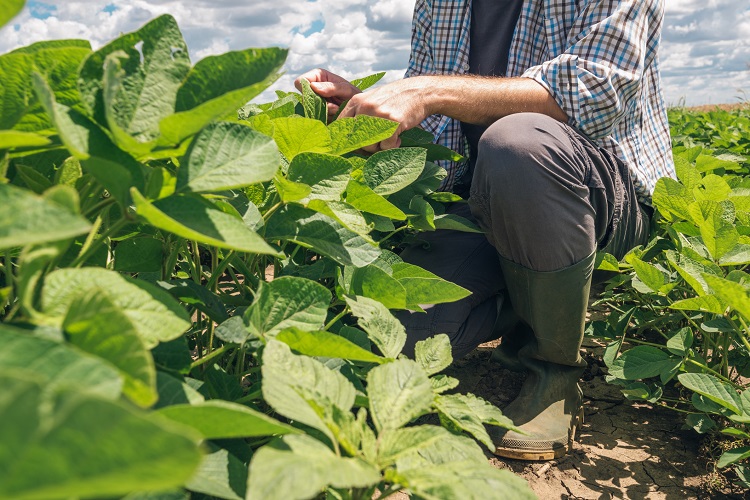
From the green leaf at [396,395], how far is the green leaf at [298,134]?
0.46m

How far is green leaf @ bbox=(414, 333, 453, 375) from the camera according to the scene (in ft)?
3.34

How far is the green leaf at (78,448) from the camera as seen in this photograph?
338 mm

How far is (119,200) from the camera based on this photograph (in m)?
0.70

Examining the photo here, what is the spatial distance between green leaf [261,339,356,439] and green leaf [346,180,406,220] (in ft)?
1.38

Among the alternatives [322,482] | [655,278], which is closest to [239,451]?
[322,482]

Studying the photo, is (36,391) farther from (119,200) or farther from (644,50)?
(644,50)

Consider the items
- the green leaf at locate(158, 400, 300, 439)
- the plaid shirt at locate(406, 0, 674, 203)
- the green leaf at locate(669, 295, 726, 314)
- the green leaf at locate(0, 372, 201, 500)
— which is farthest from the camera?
the plaid shirt at locate(406, 0, 674, 203)

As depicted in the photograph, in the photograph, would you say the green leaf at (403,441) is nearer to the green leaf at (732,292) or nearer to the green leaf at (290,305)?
the green leaf at (290,305)

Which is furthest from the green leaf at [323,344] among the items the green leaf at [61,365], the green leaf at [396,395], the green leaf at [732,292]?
the green leaf at [732,292]

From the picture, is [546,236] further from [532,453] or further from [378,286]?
[378,286]

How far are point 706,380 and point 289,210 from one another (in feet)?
3.66

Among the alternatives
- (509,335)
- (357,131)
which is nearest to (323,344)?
(357,131)

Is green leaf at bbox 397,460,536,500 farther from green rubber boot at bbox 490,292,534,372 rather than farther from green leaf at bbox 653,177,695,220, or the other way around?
green rubber boot at bbox 490,292,534,372

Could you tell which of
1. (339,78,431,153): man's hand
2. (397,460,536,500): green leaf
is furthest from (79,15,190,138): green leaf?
(339,78,431,153): man's hand
